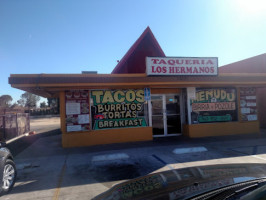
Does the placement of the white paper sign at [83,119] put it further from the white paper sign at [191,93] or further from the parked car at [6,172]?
the white paper sign at [191,93]

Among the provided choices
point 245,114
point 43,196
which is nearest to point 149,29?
point 245,114

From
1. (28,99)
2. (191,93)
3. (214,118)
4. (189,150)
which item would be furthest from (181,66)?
(28,99)

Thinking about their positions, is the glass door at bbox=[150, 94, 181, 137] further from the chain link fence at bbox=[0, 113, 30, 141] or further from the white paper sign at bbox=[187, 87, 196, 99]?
the chain link fence at bbox=[0, 113, 30, 141]

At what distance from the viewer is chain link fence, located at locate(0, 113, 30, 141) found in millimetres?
11945

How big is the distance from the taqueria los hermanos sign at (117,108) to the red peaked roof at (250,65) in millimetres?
9894

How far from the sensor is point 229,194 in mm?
1904

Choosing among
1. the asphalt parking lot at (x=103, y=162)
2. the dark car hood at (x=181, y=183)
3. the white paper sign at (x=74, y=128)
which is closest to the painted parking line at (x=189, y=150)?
A: the asphalt parking lot at (x=103, y=162)

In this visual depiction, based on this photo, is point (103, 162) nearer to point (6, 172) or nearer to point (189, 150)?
point (6, 172)

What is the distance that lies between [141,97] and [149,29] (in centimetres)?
727

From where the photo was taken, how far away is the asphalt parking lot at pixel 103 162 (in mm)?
4570

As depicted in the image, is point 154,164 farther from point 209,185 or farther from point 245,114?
point 245,114

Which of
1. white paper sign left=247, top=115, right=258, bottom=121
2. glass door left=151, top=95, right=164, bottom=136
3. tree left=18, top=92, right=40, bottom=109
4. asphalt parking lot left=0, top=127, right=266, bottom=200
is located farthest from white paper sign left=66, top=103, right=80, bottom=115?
tree left=18, top=92, right=40, bottom=109

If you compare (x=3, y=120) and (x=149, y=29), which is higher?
(x=149, y=29)

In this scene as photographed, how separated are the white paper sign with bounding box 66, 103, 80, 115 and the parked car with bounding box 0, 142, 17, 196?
4.33 metres
